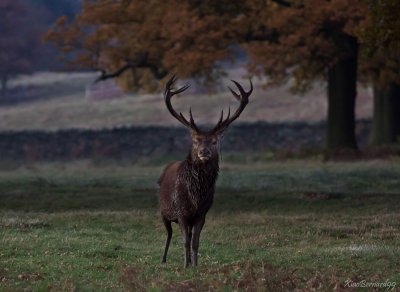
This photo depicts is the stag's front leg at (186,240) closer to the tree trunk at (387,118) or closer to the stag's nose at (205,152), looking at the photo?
the stag's nose at (205,152)

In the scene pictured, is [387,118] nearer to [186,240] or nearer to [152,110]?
[152,110]

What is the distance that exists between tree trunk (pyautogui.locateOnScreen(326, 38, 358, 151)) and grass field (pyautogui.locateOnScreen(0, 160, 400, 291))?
12.3 feet

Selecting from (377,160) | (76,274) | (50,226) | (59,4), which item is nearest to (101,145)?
(377,160)

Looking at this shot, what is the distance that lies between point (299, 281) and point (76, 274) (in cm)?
290

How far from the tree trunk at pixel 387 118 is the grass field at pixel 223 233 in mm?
8017

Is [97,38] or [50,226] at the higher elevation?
[97,38]

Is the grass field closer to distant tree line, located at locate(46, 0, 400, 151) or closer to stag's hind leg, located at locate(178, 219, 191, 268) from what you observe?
stag's hind leg, located at locate(178, 219, 191, 268)

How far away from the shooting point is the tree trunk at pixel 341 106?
36.7 metres

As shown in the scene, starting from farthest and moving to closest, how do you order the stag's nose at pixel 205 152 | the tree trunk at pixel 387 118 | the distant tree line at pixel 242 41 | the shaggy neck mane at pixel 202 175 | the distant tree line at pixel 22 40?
1. the distant tree line at pixel 22 40
2. the tree trunk at pixel 387 118
3. the distant tree line at pixel 242 41
4. the shaggy neck mane at pixel 202 175
5. the stag's nose at pixel 205 152

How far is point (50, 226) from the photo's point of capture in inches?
783

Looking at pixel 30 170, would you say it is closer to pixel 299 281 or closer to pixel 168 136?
pixel 168 136

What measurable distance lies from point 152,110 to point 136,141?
15.9 meters

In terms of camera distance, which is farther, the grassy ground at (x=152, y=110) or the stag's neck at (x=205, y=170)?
the grassy ground at (x=152, y=110)

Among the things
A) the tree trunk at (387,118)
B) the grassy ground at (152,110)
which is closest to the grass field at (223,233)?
the tree trunk at (387,118)
